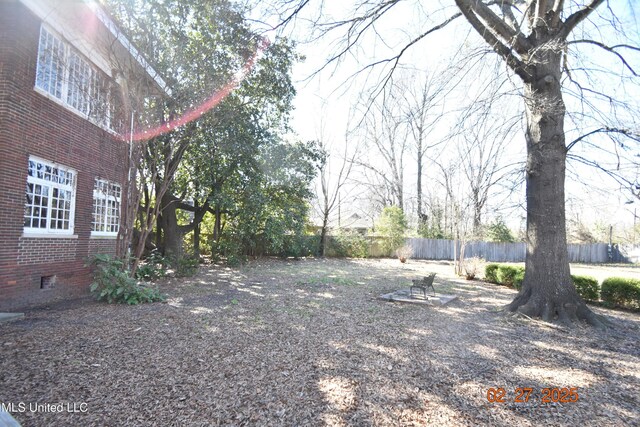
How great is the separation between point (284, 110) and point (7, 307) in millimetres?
11927

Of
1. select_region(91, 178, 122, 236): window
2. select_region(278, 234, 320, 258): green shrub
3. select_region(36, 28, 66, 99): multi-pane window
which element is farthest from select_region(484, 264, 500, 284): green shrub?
select_region(36, 28, 66, 99): multi-pane window

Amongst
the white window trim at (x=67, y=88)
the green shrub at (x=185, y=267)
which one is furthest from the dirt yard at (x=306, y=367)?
the green shrub at (x=185, y=267)

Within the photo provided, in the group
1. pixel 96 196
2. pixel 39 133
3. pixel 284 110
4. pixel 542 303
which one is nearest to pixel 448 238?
pixel 284 110

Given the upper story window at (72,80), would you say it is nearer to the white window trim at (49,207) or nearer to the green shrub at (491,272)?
the white window trim at (49,207)

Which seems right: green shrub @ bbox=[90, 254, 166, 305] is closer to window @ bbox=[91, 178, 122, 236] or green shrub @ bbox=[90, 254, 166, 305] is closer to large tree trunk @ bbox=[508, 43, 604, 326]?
window @ bbox=[91, 178, 122, 236]

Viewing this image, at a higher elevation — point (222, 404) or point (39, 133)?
point (39, 133)

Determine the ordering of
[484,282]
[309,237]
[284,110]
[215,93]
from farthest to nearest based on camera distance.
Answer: [309,237], [284,110], [484,282], [215,93]

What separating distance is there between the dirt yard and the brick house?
1280mm

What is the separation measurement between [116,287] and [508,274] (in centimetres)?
1158

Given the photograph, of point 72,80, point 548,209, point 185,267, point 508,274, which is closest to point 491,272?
point 508,274

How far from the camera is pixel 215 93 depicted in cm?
951

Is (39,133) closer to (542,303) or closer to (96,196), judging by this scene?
(96,196)

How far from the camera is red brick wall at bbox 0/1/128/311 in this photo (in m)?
6.07
